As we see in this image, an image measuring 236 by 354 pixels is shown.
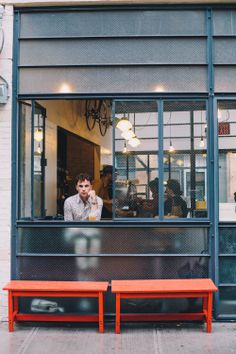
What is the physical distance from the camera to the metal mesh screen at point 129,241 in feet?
23.2

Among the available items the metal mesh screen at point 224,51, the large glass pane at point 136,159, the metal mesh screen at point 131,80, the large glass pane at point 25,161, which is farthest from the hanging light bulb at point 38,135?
the metal mesh screen at point 224,51

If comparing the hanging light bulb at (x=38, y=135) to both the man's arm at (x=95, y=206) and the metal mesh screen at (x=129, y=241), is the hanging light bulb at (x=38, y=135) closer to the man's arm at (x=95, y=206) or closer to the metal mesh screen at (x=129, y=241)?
the man's arm at (x=95, y=206)

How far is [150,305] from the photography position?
23.0 feet

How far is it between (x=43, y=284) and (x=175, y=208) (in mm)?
2197

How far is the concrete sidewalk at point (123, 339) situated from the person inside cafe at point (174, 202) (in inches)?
62.7

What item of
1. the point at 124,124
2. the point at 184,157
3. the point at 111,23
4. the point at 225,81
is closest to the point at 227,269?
the point at 184,157

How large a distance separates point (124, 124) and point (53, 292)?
2.62 m

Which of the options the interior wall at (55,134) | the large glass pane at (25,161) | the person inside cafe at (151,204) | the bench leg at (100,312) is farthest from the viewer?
the interior wall at (55,134)

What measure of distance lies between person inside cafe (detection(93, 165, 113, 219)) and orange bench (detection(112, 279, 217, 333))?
1357 mm

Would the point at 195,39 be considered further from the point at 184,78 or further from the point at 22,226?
the point at 22,226

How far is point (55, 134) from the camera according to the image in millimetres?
9273

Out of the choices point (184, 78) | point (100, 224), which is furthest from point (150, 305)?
point (184, 78)

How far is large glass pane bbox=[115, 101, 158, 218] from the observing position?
23.6ft

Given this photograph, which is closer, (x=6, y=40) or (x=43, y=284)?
(x=43, y=284)
